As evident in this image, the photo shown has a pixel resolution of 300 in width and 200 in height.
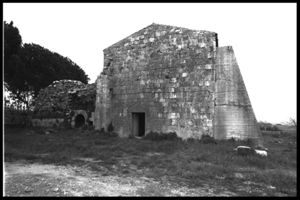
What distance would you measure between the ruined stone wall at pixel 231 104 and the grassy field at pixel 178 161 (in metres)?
0.60

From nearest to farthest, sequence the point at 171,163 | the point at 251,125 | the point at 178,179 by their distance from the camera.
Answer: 1. the point at 178,179
2. the point at 171,163
3. the point at 251,125

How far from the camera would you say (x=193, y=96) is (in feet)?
38.4

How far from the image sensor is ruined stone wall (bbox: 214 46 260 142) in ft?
34.7

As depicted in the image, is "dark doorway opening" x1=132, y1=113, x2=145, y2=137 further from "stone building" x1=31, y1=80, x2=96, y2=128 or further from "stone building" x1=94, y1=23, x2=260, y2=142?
"stone building" x1=31, y1=80, x2=96, y2=128

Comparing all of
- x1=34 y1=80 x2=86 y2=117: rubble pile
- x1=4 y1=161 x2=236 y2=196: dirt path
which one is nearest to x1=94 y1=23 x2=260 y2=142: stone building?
x1=34 y1=80 x2=86 y2=117: rubble pile

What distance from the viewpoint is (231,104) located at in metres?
10.8

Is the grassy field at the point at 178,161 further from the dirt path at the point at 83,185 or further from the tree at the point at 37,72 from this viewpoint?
the tree at the point at 37,72

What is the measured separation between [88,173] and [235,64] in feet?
24.5

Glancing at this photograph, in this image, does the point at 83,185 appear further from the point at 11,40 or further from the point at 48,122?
the point at 11,40

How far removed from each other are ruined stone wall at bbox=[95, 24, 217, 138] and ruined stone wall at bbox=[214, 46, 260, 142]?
12.5 inches

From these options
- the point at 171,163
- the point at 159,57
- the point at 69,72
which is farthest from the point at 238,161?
the point at 69,72

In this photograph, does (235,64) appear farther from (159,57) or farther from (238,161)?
(238,161)

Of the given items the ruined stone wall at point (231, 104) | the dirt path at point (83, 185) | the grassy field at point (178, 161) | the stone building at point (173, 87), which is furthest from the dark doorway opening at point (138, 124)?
the dirt path at point (83, 185)

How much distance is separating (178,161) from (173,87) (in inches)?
200
